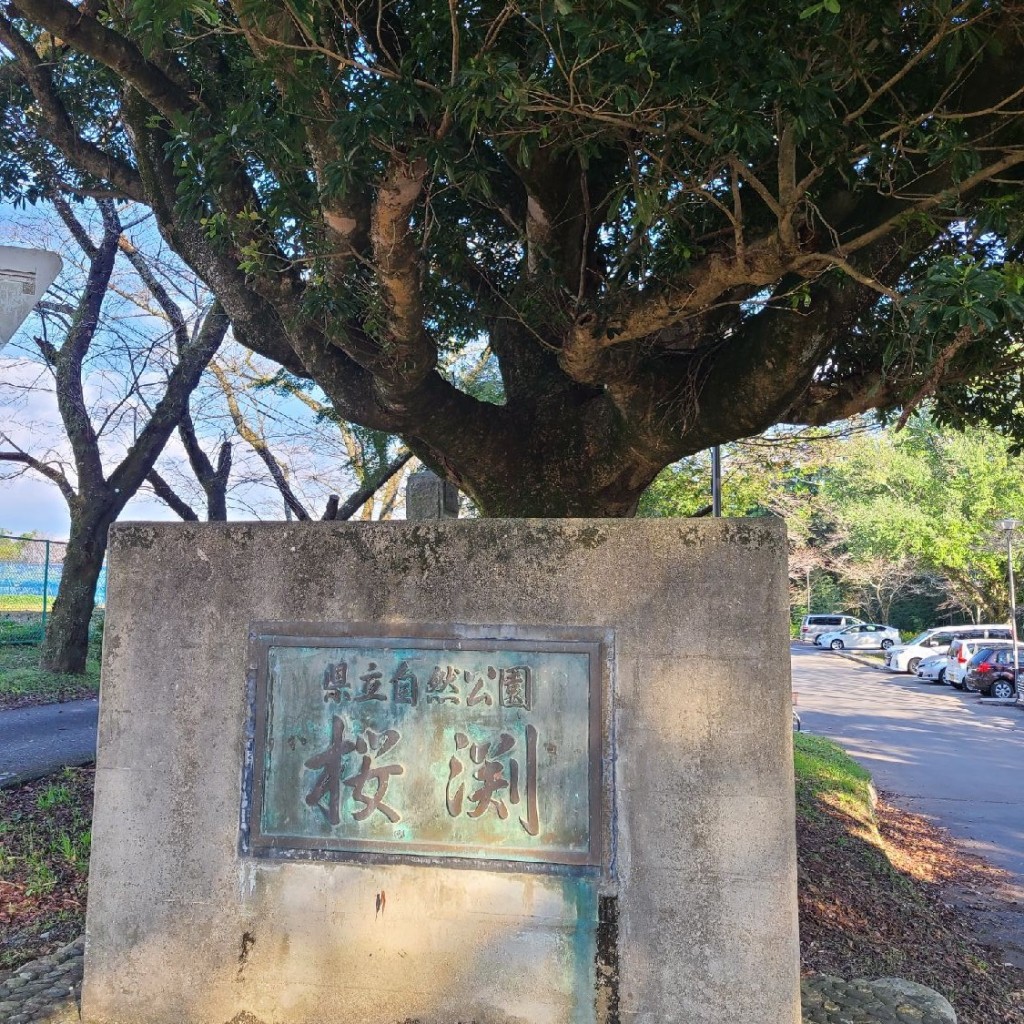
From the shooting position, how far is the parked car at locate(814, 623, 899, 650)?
3962cm

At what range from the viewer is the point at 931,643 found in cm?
3066

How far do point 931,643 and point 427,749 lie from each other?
31.6m

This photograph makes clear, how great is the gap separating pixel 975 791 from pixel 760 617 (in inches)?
362

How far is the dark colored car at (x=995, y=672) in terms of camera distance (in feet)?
70.6

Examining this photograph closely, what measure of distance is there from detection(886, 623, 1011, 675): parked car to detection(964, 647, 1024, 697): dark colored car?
6166 mm

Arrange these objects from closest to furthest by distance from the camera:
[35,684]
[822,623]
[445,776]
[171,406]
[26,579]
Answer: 1. [445,776]
2. [35,684]
3. [171,406]
4. [26,579]
5. [822,623]

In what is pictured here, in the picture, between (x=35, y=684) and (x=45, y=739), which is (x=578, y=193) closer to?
(x=45, y=739)

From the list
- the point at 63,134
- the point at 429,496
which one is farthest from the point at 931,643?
the point at 63,134

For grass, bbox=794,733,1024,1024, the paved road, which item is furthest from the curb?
the paved road

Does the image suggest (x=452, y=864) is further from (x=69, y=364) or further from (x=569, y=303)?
(x=69, y=364)

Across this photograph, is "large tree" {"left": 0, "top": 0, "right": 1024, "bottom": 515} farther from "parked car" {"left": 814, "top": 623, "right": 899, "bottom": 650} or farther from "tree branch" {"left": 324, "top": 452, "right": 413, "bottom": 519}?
"parked car" {"left": 814, "top": 623, "right": 899, "bottom": 650}

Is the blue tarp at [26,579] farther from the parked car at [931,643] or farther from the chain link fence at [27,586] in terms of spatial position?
the parked car at [931,643]

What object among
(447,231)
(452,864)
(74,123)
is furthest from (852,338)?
(74,123)

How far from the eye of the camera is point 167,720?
130 inches
